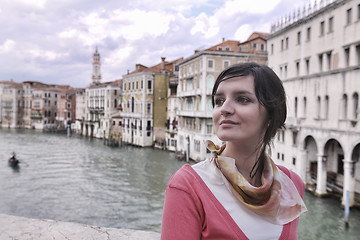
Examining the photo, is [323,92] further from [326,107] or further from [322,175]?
[322,175]

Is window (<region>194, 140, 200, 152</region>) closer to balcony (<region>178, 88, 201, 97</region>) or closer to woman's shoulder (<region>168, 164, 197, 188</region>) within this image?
balcony (<region>178, 88, 201, 97</region>)

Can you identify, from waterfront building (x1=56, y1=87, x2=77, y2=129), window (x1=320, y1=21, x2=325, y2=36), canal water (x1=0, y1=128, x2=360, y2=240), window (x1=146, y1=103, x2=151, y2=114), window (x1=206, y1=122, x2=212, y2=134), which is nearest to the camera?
canal water (x1=0, y1=128, x2=360, y2=240)

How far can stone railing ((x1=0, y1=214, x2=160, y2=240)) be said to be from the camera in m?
1.83

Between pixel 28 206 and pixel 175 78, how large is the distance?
20790 mm

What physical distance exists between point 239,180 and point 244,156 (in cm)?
15

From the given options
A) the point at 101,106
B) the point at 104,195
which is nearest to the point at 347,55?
the point at 104,195

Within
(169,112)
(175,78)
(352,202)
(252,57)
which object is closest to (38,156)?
(169,112)

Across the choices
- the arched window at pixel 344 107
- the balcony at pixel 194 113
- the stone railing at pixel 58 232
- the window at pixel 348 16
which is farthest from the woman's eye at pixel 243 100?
the balcony at pixel 194 113

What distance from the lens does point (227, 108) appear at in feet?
3.88

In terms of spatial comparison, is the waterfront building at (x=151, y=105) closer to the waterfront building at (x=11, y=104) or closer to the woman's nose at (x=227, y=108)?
the woman's nose at (x=227, y=108)

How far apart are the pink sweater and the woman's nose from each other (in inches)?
10.3

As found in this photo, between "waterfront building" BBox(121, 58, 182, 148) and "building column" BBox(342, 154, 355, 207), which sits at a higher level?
"waterfront building" BBox(121, 58, 182, 148)

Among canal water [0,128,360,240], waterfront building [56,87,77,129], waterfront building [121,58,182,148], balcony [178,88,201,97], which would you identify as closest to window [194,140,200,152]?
canal water [0,128,360,240]

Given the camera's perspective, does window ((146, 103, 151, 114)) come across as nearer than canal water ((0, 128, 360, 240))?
No
